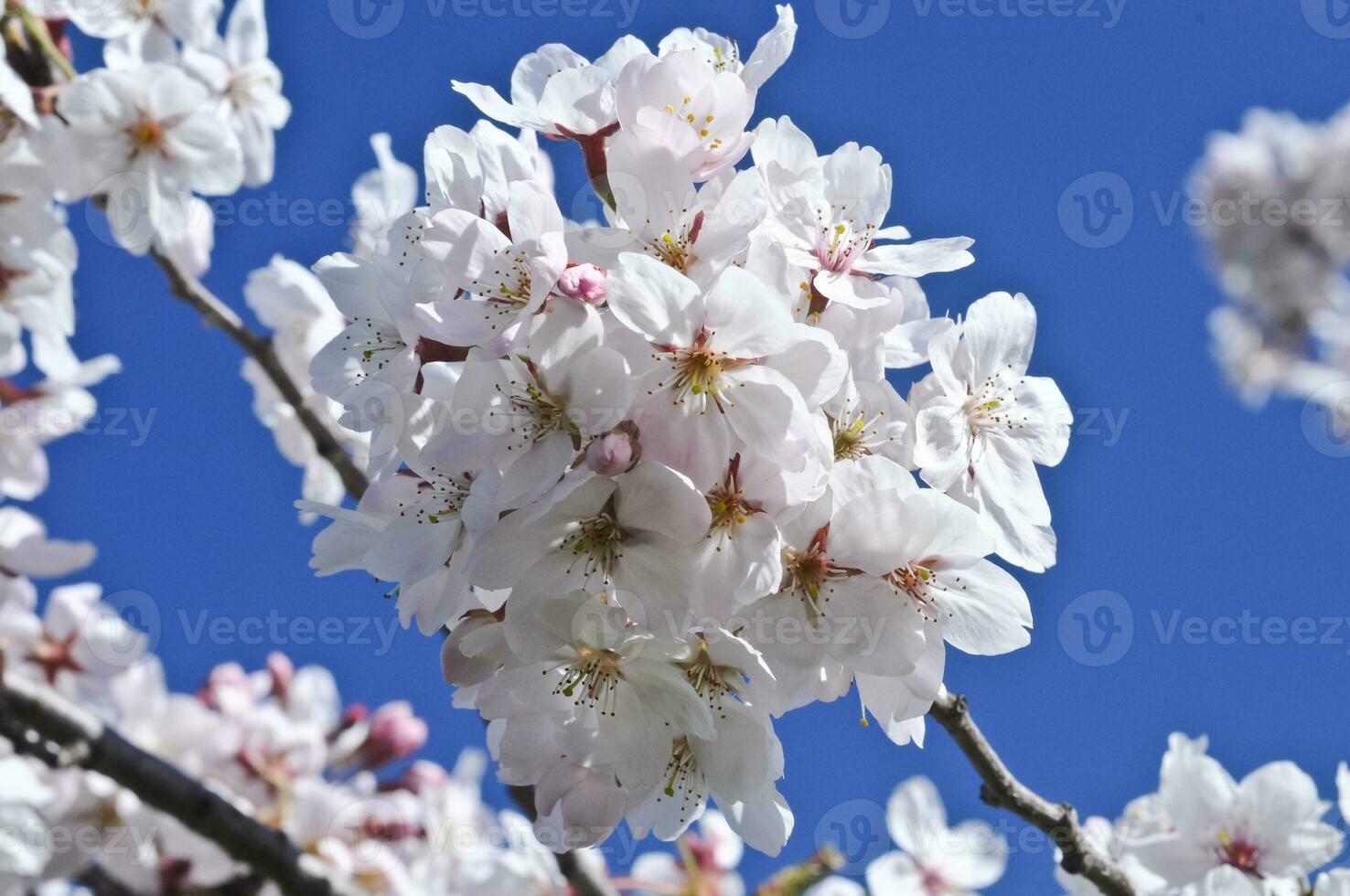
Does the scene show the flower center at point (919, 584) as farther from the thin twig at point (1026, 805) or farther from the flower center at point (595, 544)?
the flower center at point (595, 544)

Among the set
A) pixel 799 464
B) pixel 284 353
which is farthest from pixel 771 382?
pixel 284 353

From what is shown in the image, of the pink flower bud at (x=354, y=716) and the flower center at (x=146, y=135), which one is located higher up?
the flower center at (x=146, y=135)

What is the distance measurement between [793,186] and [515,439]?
0.55 m

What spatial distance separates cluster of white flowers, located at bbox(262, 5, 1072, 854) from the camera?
1.39 m

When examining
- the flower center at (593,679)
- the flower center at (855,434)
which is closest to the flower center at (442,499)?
the flower center at (593,679)

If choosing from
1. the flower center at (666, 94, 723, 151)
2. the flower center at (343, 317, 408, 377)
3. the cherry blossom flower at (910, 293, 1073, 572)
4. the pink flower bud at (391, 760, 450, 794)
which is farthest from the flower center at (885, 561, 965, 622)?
the pink flower bud at (391, 760, 450, 794)

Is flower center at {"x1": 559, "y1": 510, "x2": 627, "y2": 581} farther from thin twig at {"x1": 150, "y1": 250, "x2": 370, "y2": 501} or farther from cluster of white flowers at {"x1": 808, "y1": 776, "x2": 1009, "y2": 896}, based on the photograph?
cluster of white flowers at {"x1": 808, "y1": 776, "x2": 1009, "y2": 896}

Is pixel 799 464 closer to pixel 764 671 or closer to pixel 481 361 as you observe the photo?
pixel 764 671

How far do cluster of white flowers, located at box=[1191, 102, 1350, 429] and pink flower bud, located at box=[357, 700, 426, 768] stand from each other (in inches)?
321

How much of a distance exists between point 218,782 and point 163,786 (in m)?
1.67

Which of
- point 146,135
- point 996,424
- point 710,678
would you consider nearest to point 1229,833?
point 996,424

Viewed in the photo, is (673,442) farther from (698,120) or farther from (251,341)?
(251,341)

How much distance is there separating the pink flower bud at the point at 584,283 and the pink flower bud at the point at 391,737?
3.03m

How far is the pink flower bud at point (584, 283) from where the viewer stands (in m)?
1.39
